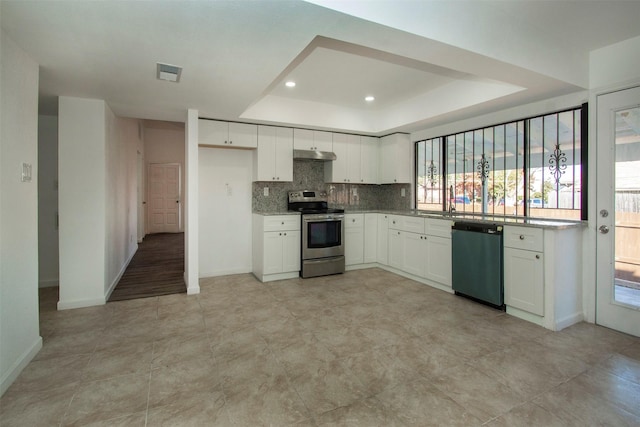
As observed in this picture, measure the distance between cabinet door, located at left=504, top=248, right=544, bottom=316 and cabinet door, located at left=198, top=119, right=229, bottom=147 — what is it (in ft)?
12.2

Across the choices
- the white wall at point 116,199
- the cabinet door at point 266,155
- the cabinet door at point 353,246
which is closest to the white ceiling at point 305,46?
the white wall at point 116,199

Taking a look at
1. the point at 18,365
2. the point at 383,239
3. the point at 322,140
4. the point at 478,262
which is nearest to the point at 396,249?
the point at 383,239

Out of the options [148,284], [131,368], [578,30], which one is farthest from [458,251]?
[148,284]

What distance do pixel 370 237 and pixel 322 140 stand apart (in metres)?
1.75

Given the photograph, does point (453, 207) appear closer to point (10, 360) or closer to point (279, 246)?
point (279, 246)

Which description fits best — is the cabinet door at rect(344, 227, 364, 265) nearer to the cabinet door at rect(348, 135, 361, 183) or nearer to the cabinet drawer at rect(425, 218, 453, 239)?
the cabinet door at rect(348, 135, 361, 183)

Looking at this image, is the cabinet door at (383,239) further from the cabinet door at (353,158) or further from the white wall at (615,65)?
the white wall at (615,65)

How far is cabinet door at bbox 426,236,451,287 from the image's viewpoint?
391cm

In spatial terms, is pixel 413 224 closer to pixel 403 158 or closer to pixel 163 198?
pixel 403 158

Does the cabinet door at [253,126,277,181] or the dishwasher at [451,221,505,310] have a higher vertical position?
the cabinet door at [253,126,277,181]

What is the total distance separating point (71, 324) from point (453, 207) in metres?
4.76

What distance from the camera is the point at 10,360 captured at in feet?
6.79

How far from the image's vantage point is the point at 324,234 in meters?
4.66

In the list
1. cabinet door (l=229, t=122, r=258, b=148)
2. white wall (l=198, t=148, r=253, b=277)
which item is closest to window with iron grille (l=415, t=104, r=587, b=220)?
cabinet door (l=229, t=122, r=258, b=148)
